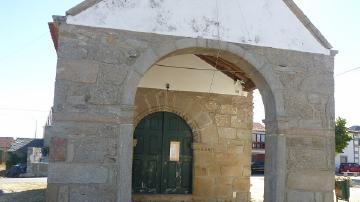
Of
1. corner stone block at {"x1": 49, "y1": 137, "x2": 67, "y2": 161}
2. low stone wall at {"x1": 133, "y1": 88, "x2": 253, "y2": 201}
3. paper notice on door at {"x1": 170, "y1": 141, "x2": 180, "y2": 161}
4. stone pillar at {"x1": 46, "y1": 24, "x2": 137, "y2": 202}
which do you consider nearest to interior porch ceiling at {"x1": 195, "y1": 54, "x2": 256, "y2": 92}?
low stone wall at {"x1": 133, "y1": 88, "x2": 253, "y2": 201}

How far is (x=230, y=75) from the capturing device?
853 cm

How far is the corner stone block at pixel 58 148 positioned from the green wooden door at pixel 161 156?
10.7ft

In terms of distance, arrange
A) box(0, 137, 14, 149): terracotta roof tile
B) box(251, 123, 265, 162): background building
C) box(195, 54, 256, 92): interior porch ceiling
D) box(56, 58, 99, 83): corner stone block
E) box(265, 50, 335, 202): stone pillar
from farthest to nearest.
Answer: box(0, 137, 14, 149): terracotta roof tile < box(251, 123, 265, 162): background building < box(195, 54, 256, 92): interior porch ceiling < box(265, 50, 335, 202): stone pillar < box(56, 58, 99, 83): corner stone block

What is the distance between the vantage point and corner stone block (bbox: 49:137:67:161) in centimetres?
480

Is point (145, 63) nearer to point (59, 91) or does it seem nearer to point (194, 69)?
point (59, 91)

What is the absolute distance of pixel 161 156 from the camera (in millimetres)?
8234

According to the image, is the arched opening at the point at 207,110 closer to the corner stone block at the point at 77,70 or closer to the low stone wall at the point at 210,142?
the low stone wall at the point at 210,142

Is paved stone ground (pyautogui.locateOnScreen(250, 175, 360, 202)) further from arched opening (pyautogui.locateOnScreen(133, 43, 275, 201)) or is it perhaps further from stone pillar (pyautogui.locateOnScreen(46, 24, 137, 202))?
stone pillar (pyautogui.locateOnScreen(46, 24, 137, 202))

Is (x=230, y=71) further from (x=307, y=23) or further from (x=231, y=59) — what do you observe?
(x=307, y=23)

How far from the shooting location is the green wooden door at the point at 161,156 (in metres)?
8.12

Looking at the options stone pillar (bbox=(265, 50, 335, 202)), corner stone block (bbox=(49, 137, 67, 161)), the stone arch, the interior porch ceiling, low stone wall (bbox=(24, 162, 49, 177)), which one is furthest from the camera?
low stone wall (bbox=(24, 162, 49, 177))

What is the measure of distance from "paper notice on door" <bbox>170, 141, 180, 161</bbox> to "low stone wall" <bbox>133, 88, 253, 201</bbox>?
13.8 inches

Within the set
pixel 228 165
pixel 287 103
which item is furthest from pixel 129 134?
pixel 228 165

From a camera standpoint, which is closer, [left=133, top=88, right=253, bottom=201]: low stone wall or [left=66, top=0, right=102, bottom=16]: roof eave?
[left=66, top=0, right=102, bottom=16]: roof eave
